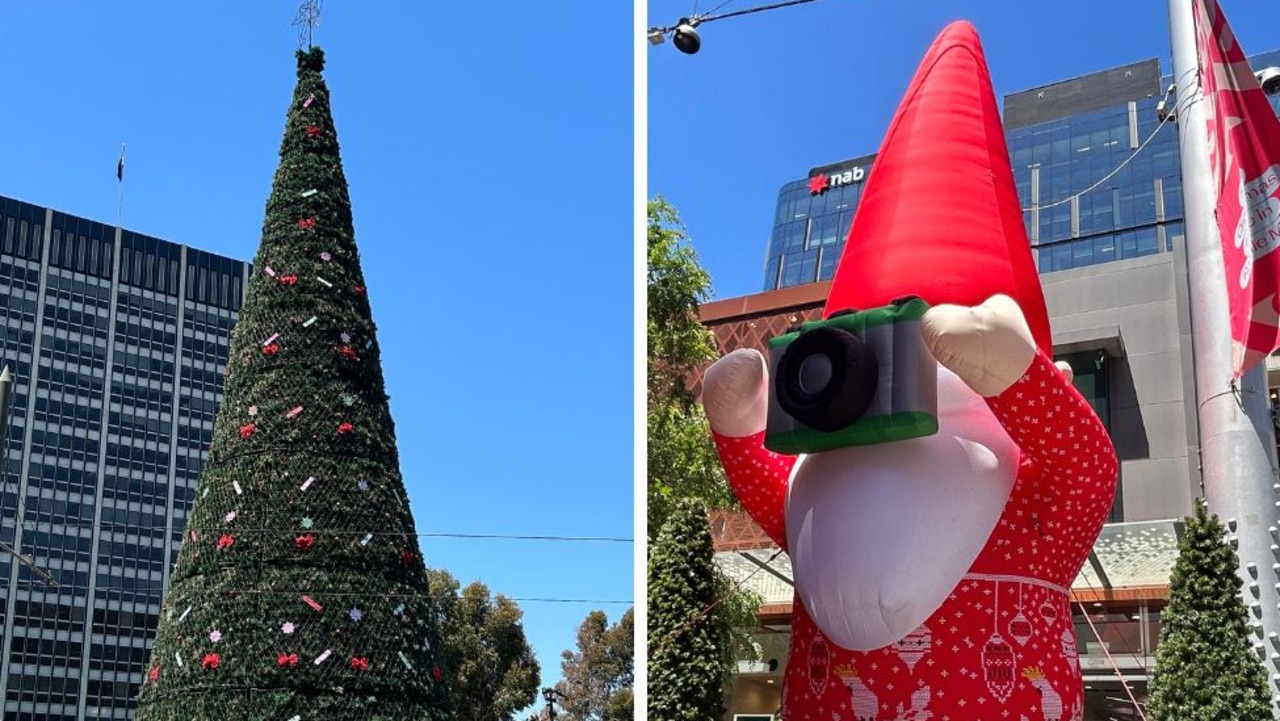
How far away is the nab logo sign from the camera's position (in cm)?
5692

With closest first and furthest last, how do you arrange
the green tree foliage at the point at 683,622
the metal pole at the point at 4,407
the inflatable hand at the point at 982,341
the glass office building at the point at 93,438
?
the inflatable hand at the point at 982,341 < the metal pole at the point at 4,407 < the green tree foliage at the point at 683,622 < the glass office building at the point at 93,438

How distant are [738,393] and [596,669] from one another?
104ft

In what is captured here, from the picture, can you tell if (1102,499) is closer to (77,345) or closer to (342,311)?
(342,311)

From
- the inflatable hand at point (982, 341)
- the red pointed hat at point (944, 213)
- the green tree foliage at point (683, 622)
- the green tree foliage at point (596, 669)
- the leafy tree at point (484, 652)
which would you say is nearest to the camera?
the inflatable hand at point (982, 341)

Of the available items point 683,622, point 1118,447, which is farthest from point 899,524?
point 1118,447

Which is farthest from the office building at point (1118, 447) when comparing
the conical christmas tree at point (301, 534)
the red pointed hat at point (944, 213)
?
the red pointed hat at point (944, 213)

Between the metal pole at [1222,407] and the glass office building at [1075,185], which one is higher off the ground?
the glass office building at [1075,185]

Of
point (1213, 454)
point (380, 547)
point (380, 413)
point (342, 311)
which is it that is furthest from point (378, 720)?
point (1213, 454)

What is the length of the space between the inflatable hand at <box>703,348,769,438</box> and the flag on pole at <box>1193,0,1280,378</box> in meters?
3.43

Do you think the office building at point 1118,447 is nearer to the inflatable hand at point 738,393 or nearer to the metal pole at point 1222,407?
the metal pole at point 1222,407

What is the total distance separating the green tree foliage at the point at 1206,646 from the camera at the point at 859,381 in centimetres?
354

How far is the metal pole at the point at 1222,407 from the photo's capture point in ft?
28.7

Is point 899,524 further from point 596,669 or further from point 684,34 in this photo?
point 596,669

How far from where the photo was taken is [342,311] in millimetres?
9258
